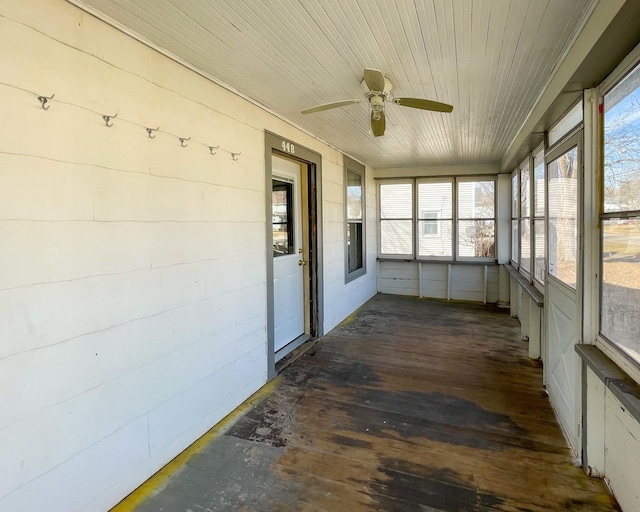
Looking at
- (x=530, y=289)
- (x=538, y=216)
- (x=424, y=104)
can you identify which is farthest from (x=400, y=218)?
(x=424, y=104)

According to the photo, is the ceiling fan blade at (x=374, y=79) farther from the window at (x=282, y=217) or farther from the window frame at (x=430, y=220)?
the window frame at (x=430, y=220)

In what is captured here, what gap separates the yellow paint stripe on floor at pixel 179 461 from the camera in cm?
190

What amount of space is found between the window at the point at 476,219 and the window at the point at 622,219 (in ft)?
15.6

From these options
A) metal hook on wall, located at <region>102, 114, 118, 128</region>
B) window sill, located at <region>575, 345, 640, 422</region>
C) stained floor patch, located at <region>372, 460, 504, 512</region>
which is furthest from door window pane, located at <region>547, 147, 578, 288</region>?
metal hook on wall, located at <region>102, 114, 118, 128</region>

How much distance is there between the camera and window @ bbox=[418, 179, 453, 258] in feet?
22.2

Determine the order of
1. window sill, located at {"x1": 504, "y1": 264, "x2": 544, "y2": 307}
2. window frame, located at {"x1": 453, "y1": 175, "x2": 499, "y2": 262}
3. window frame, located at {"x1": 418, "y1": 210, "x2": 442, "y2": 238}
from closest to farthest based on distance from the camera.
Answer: window sill, located at {"x1": 504, "y1": 264, "x2": 544, "y2": 307}
window frame, located at {"x1": 453, "y1": 175, "x2": 499, "y2": 262}
window frame, located at {"x1": 418, "y1": 210, "x2": 442, "y2": 238}

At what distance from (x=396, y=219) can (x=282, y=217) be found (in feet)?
11.9

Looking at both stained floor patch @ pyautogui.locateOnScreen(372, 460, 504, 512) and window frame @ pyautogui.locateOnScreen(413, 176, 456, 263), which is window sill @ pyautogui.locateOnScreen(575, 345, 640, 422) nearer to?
stained floor patch @ pyautogui.locateOnScreen(372, 460, 504, 512)

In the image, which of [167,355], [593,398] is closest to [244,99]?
[167,355]

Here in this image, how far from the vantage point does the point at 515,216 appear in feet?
18.6

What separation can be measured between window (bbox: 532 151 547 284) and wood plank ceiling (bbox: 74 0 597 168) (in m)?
0.69

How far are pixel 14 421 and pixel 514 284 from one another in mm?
5948

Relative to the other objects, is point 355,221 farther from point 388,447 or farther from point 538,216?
point 388,447

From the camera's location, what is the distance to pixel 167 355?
221 cm
